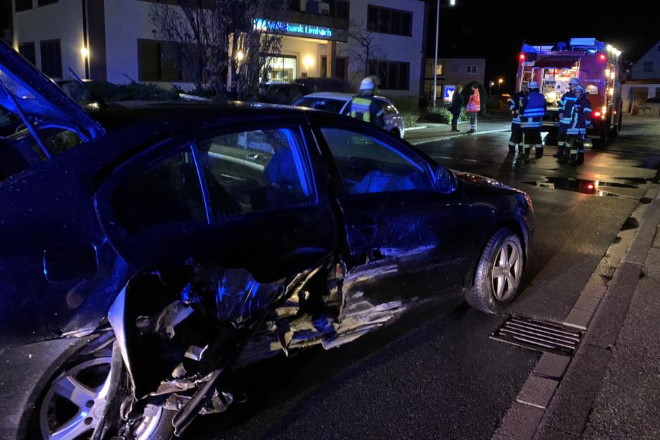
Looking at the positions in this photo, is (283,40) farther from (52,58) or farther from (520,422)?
(520,422)

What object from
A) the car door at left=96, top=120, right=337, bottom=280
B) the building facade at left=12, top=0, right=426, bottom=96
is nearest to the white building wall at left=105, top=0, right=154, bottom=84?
A: the building facade at left=12, top=0, right=426, bottom=96

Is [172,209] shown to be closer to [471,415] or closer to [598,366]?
[471,415]

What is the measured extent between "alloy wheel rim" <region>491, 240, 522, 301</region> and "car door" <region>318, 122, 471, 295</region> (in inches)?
19.9

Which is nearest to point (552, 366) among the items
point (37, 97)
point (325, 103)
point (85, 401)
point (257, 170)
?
point (257, 170)

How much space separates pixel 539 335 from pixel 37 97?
11.6 ft

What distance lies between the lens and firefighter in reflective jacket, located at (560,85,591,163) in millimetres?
13039

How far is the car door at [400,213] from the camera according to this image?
3.51 metres

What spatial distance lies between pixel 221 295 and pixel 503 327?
8.31 ft

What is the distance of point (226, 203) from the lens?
3053 millimetres

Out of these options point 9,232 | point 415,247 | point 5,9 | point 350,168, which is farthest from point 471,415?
point 5,9

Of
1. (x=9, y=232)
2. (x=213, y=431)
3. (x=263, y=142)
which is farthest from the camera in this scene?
(x=263, y=142)

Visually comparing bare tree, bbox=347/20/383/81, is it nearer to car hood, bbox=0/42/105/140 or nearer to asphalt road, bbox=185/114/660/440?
asphalt road, bbox=185/114/660/440

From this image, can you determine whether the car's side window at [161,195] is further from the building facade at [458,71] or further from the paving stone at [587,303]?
the building facade at [458,71]

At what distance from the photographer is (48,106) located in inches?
103
